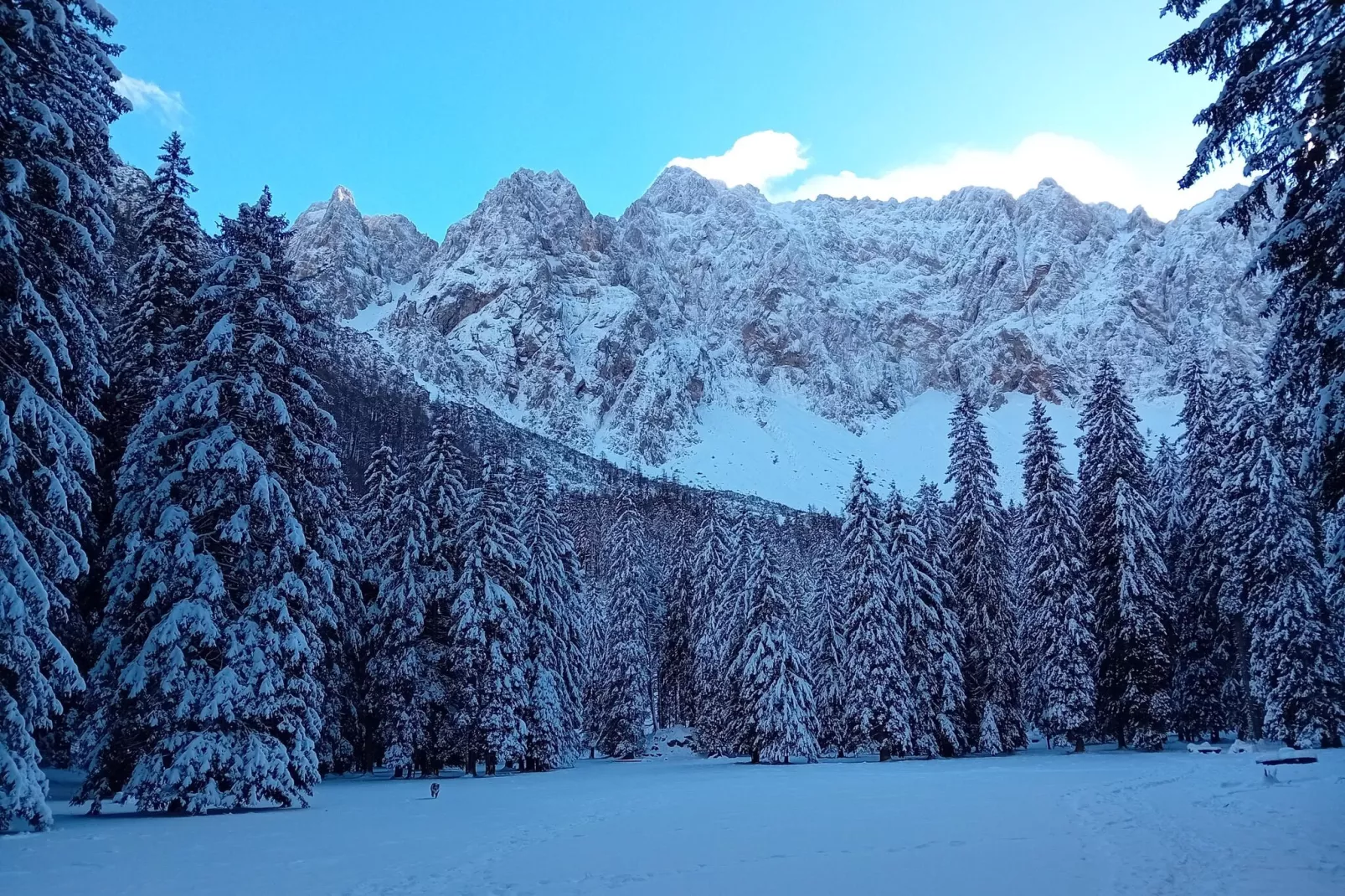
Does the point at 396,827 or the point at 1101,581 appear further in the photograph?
the point at 1101,581

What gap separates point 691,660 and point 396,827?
128 ft

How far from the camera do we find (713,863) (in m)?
11.9

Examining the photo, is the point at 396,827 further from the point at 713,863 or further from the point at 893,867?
the point at 893,867

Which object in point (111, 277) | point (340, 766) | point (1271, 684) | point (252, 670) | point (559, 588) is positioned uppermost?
point (111, 277)

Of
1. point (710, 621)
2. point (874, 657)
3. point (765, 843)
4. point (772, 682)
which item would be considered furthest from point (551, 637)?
point (765, 843)

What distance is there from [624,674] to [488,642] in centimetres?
1883

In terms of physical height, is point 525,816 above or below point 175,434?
below

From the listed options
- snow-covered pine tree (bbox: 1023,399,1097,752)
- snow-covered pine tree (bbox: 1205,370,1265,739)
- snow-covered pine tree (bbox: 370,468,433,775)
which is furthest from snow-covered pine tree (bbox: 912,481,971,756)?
snow-covered pine tree (bbox: 370,468,433,775)

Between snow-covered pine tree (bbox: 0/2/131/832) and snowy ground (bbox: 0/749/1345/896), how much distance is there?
97.9 inches

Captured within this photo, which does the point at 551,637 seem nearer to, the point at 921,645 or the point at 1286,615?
the point at 921,645

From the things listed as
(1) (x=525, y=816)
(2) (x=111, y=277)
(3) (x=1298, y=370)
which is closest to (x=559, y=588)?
(1) (x=525, y=816)

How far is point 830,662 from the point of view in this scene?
48.1 meters

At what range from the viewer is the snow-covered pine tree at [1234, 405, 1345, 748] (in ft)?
97.1

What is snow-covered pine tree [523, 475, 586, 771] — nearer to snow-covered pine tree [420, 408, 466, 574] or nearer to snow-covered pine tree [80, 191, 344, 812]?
snow-covered pine tree [420, 408, 466, 574]
